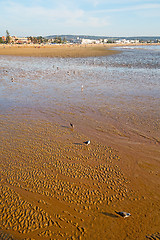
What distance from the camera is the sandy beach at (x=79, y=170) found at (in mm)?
6449

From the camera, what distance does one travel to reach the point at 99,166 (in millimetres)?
9391

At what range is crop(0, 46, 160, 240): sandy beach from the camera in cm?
645

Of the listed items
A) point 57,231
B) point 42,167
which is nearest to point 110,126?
point 42,167

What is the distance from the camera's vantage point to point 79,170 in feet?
29.7

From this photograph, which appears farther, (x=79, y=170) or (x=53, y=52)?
(x=53, y=52)

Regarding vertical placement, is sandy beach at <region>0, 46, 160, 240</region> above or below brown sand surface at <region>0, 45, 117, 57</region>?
below

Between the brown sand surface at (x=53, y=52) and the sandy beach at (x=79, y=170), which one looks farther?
the brown sand surface at (x=53, y=52)

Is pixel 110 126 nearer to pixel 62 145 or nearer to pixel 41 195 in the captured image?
pixel 62 145

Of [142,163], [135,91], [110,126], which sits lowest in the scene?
[142,163]

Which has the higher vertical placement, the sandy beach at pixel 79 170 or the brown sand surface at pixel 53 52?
the brown sand surface at pixel 53 52

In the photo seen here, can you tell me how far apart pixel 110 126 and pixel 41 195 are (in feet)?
25.2

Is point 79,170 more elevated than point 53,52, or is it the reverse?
point 53,52

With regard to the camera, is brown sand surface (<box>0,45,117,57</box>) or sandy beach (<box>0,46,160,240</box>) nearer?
sandy beach (<box>0,46,160,240</box>)

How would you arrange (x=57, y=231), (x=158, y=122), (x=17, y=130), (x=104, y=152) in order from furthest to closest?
(x=158, y=122), (x=17, y=130), (x=104, y=152), (x=57, y=231)
